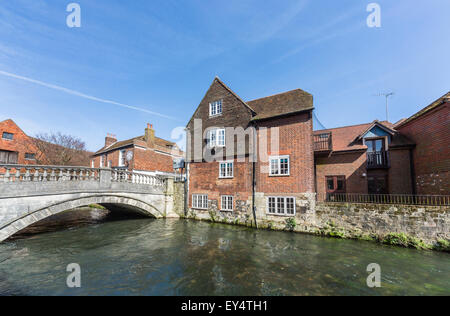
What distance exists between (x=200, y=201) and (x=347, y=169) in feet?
47.5

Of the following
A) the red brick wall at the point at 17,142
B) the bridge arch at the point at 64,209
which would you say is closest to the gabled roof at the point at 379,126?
the bridge arch at the point at 64,209

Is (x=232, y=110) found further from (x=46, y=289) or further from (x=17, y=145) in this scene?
(x=17, y=145)

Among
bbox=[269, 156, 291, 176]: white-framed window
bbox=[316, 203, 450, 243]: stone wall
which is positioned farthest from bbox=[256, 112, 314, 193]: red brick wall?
bbox=[316, 203, 450, 243]: stone wall

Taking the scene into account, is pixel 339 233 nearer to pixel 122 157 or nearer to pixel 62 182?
pixel 62 182

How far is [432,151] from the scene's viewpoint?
12.9 meters

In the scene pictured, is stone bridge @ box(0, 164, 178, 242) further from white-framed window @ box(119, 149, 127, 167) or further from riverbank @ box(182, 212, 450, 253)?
white-framed window @ box(119, 149, 127, 167)

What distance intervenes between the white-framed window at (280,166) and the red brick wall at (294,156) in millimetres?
260

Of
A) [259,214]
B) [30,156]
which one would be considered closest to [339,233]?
[259,214]

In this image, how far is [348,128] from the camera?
19859 mm

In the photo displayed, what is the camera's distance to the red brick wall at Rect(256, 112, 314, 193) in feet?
43.9

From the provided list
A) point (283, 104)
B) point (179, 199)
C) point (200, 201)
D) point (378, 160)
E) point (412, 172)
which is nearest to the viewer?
point (412, 172)

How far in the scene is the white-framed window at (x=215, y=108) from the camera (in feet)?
59.4

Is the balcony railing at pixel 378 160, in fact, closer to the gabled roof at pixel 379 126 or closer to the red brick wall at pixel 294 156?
the gabled roof at pixel 379 126

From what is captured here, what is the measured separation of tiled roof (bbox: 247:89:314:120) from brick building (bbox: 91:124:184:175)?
709 inches
